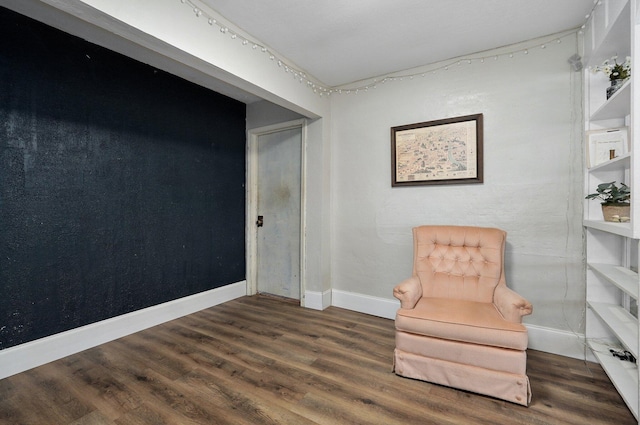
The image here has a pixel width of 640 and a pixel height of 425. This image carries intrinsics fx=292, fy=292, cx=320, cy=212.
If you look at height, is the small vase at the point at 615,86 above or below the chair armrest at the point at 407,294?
above

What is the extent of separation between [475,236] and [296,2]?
2177 mm

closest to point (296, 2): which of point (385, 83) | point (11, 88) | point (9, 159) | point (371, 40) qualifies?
point (371, 40)

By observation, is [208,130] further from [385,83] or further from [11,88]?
[385,83]

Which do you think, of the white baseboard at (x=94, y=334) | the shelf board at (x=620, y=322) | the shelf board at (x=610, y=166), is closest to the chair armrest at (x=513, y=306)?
the shelf board at (x=620, y=322)

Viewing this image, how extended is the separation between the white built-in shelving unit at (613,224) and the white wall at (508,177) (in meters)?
0.13

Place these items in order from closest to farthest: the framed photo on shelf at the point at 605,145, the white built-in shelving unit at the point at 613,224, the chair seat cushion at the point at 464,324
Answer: the white built-in shelving unit at the point at 613,224 → the chair seat cushion at the point at 464,324 → the framed photo on shelf at the point at 605,145

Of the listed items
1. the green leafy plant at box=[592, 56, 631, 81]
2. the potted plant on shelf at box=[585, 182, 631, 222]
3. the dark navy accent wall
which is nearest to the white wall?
the green leafy plant at box=[592, 56, 631, 81]

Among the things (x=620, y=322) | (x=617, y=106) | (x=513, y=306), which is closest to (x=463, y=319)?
(x=513, y=306)

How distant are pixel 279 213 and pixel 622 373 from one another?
3174 millimetres

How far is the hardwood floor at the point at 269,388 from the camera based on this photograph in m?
1.60

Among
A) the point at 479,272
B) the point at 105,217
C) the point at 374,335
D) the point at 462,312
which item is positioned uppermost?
the point at 105,217

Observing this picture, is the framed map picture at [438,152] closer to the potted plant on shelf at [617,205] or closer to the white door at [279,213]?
the potted plant on shelf at [617,205]

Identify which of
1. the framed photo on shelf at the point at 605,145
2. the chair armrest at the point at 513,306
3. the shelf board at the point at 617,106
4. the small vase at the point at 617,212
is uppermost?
the shelf board at the point at 617,106

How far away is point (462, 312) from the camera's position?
1913 mm
